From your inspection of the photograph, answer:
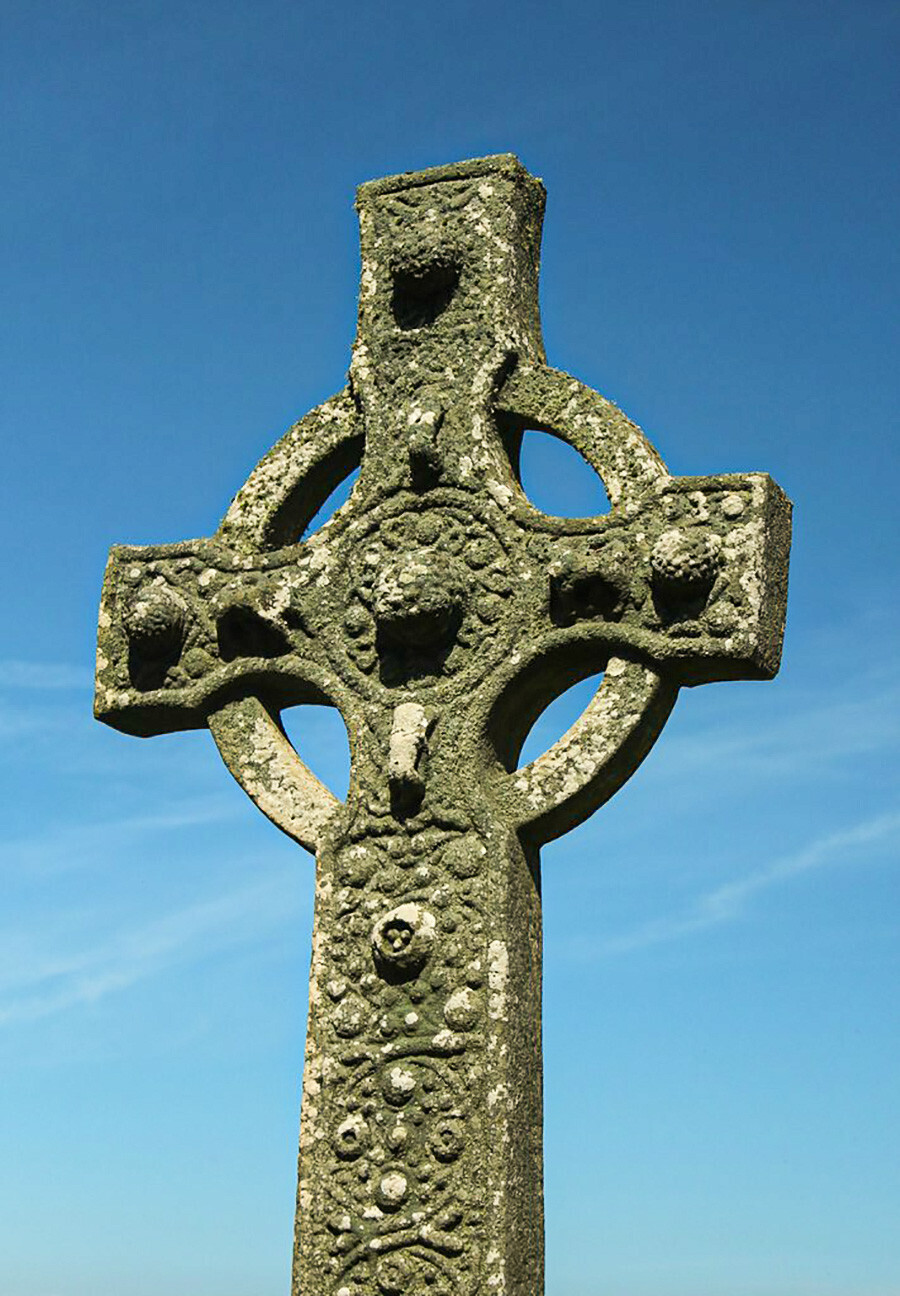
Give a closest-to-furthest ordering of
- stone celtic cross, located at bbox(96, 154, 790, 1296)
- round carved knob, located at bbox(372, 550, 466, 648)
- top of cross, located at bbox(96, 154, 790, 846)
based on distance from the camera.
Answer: stone celtic cross, located at bbox(96, 154, 790, 1296) < top of cross, located at bbox(96, 154, 790, 846) < round carved knob, located at bbox(372, 550, 466, 648)

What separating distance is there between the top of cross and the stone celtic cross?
1cm

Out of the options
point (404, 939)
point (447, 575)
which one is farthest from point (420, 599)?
point (404, 939)

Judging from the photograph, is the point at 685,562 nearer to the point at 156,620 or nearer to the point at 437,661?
the point at 437,661

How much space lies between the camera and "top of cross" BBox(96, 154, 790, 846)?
26.0ft

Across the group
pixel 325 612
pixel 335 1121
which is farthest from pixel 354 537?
pixel 335 1121

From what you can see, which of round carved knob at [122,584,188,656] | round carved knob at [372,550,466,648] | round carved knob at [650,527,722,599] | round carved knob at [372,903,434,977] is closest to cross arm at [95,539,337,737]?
round carved knob at [122,584,188,656]

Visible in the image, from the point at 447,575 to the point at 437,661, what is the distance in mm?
321

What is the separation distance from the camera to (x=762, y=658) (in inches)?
309

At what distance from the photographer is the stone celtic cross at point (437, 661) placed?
7570 millimetres

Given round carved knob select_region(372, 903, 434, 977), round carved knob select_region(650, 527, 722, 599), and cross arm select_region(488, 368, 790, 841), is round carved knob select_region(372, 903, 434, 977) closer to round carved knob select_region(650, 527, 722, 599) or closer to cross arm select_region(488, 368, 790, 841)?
cross arm select_region(488, 368, 790, 841)

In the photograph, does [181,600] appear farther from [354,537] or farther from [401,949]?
[401,949]

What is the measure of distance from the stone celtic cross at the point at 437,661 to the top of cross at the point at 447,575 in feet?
0.04

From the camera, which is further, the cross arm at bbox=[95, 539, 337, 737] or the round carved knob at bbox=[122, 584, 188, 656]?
the round carved knob at bbox=[122, 584, 188, 656]

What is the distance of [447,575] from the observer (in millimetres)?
8180
